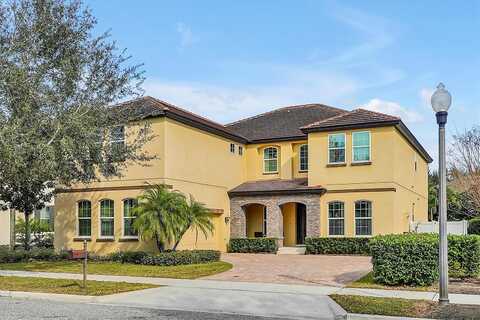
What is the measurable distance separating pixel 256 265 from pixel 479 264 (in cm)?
828

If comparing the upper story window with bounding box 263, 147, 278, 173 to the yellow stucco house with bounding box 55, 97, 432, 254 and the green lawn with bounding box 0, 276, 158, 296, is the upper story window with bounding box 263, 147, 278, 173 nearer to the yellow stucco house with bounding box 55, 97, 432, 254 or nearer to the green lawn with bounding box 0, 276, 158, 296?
the yellow stucco house with bounding box 55, 97, 432, 254

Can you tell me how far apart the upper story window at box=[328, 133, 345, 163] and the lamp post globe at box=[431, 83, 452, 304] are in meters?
16.4

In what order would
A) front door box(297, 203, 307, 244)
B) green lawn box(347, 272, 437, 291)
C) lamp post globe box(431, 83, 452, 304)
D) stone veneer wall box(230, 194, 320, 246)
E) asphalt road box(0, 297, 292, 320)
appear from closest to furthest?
asphalt road box(0, 297, 292, 320) → lamp post globe box(431, 83, 452, 304) → green lawn box(347, 272, 437, 291) → stone veneer wall box(230, 194, 320, 246) → front door box(297, 203, 307, 244)

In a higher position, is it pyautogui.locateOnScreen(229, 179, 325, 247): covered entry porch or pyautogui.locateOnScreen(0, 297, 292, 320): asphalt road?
pyautogui.locateOnScreen(229, 179, 325, 247): covered entry porch

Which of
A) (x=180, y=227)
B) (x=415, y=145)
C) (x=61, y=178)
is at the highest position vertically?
(x=415, y=145)

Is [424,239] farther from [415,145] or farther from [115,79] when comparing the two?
[415,145]

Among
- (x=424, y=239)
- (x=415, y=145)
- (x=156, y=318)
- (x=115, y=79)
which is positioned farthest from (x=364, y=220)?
(x=156, y=318)

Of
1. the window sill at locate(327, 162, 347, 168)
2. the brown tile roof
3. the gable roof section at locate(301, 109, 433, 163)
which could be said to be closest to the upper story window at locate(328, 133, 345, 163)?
the window sill at locate(327, 162, 347, 168)

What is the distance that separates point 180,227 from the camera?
21.8m

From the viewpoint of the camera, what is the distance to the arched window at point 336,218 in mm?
28047

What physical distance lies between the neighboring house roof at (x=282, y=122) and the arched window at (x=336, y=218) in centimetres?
472

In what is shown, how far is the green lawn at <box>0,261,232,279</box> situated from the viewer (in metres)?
18.2

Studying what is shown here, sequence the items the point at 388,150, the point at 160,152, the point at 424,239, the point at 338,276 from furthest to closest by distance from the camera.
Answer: the point at 388,150, the point at 160,152, the point at 338,276, the point at 424,239

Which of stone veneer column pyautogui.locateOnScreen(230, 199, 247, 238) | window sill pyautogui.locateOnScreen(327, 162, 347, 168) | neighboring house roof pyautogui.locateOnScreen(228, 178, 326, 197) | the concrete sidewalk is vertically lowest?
the concrete sidewalk
